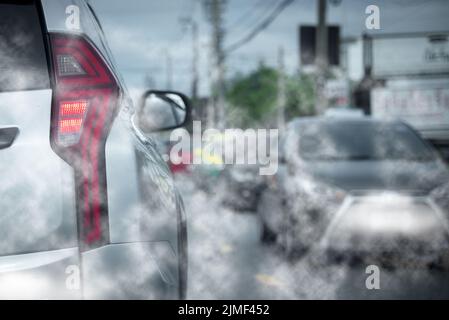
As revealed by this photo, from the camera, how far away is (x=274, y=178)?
24.6 feet

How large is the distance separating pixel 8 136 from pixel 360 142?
5566 millimetres

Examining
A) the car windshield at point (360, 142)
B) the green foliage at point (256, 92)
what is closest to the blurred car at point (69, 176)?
the car windshield at point (360, 142)

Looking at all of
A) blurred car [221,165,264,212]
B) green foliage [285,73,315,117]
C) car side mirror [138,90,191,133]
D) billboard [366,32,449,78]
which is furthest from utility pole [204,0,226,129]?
green foliage [285,73,315,117]

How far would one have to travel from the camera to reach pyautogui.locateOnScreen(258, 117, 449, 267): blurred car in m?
5.72

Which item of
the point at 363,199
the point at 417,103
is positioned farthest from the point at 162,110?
the point at 417,103

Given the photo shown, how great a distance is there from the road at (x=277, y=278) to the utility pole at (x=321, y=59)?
373 inches

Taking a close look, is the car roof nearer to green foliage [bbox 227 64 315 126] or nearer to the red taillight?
the red taillight

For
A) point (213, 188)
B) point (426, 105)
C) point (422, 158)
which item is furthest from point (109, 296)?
point (426, 105)

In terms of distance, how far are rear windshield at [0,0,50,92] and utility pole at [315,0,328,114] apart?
592 inches

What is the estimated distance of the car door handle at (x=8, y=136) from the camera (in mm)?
1941

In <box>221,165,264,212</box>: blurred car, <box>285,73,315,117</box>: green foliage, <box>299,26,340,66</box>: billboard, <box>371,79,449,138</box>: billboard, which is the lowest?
<box>221,165,264,212</box>: blurred car

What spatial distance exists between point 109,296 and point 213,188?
11.5 m
